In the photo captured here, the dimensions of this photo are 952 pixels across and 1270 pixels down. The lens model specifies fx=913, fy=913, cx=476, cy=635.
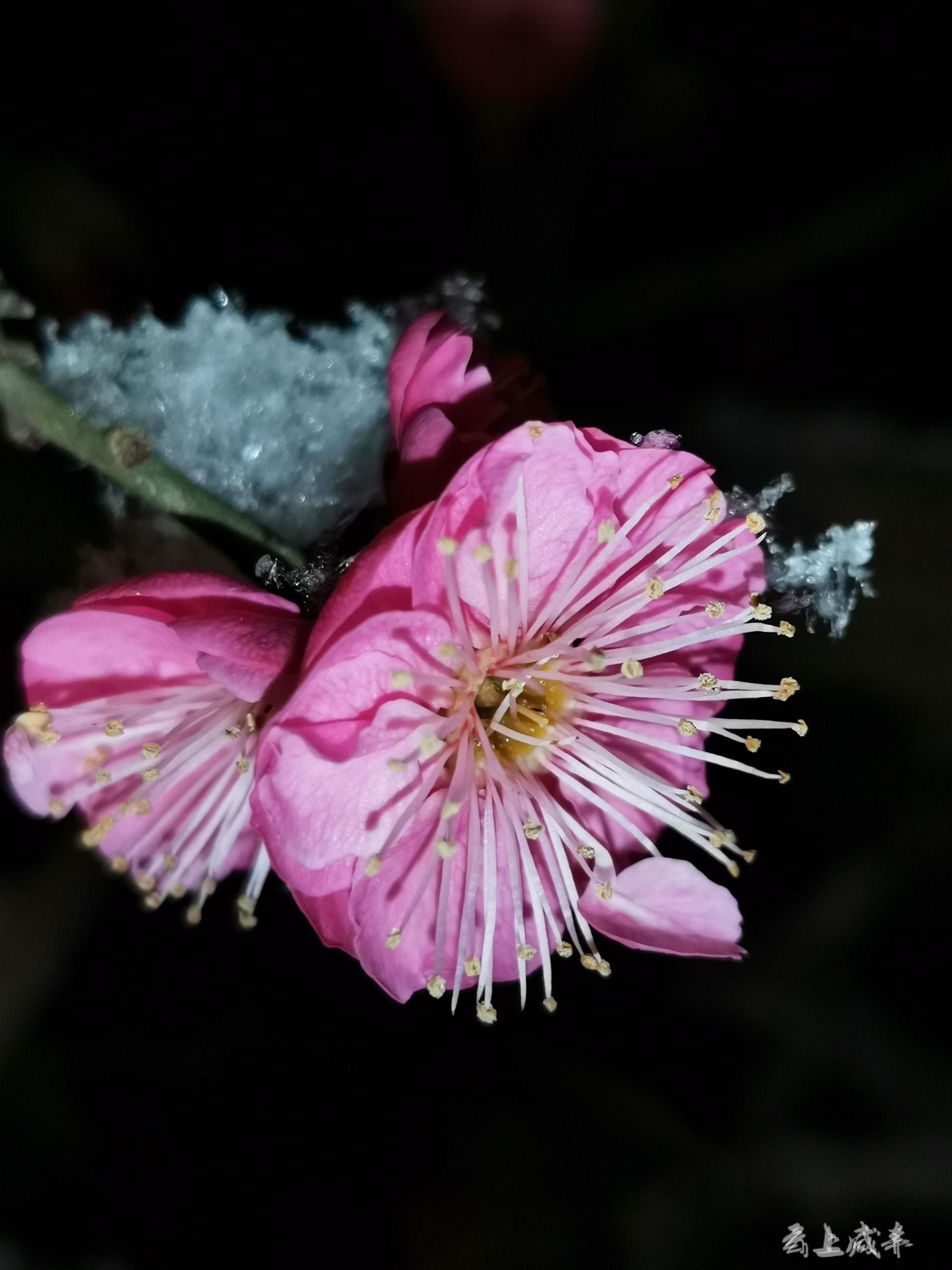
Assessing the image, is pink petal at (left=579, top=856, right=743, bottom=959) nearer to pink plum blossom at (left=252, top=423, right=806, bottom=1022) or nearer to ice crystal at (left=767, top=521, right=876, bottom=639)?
pink plum blossom at (left=252, top=423, right=806, bottom=1022)

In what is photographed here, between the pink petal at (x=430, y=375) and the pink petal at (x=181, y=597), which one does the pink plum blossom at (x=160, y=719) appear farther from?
the pink petal at (x=430, y=375)

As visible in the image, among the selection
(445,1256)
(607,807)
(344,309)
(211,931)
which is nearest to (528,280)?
(344,309)

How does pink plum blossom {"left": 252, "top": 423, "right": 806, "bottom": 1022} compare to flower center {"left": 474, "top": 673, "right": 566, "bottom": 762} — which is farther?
flower center {"left": 474, "top": 673, "right": 566, "bottom": 762}

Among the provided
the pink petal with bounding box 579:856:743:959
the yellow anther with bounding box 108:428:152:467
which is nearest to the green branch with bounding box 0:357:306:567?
the yellow anther with bounding box 108:428:152:467

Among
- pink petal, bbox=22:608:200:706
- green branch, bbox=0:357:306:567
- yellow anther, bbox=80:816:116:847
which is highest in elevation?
green branch, bbox=0:357:306:567

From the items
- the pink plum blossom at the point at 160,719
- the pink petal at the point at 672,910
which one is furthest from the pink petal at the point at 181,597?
the pink petal at the point at 672,910

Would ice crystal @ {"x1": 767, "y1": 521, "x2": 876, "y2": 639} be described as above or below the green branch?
above

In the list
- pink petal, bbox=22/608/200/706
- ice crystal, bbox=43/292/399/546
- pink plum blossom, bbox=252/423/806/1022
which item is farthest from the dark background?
pink plum blossom, bbox=252/423/806/1022

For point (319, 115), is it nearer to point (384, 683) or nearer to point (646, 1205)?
point (384, 683)
